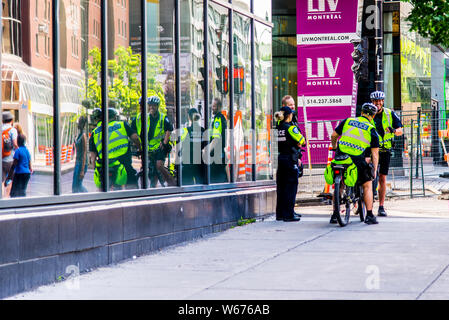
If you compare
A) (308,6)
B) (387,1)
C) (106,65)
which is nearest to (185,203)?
(106,65)

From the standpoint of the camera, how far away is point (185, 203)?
10.0 meters

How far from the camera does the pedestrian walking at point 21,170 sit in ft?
23.0

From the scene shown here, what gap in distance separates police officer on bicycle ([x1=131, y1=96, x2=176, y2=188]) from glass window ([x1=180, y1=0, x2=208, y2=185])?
437mm

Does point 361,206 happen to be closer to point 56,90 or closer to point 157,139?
point 157,139

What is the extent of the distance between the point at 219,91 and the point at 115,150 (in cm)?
318

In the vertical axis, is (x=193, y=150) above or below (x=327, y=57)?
below

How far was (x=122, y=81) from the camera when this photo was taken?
902 centimetres

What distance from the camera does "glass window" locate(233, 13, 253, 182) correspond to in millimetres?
12195

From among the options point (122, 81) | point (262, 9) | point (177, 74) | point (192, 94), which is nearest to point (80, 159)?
point (122, 81)

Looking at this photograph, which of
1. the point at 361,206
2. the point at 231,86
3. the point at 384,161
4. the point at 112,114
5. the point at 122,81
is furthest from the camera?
the point at 384,161

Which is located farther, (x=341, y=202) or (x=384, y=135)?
(x=384, y=135)

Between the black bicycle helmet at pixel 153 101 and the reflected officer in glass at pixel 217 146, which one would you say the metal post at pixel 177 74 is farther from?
the reflected officer in glass at pixel 217 146

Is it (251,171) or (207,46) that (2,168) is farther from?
(251,171)

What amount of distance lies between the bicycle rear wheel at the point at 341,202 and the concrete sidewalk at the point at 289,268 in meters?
0.17
